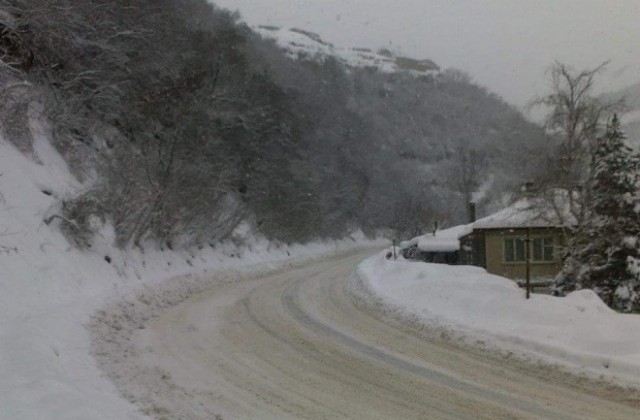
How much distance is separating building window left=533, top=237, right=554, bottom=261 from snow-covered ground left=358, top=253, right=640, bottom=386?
1534cm

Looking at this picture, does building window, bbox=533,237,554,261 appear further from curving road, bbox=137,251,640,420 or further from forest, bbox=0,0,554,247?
curving road, bbox=137,251,640,420

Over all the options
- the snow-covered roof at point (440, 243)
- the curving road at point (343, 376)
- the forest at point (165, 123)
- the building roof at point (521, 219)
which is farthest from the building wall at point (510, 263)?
the curving road at point (343, 376)

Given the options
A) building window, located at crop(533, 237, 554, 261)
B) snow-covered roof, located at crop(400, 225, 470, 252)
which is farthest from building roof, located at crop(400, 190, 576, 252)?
building window, located at crop(533, 237, 554, 261)

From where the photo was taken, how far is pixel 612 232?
18719mm

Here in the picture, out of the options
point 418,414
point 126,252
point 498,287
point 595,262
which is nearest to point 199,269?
point 126,252

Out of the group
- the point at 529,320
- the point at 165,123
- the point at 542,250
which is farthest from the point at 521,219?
the point at 529,320

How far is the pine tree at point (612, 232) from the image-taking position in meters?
18.3

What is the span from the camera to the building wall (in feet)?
93.0

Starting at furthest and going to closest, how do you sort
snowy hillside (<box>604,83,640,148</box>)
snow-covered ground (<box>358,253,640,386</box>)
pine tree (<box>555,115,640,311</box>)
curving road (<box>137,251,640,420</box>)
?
snowy hillside (<box>604,83,640,148</box>)
pine tree (<box>555,115,640,311</box>)
snow-covered ground (<box>358,253,640,386</box>)
curving road (<box>137,251,640,420</box>)

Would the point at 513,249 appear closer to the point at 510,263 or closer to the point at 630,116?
the point at 510,263

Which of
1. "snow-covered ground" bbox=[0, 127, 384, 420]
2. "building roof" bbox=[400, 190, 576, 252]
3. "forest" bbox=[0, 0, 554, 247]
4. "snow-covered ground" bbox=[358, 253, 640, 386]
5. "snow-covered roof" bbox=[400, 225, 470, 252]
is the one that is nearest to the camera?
"snow-covered ground" bbox=[0, 127, 384, 420]

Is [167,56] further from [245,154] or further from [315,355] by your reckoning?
[315,355]

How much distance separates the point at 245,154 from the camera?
3362 cm

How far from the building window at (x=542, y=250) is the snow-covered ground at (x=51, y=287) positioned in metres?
17.2
